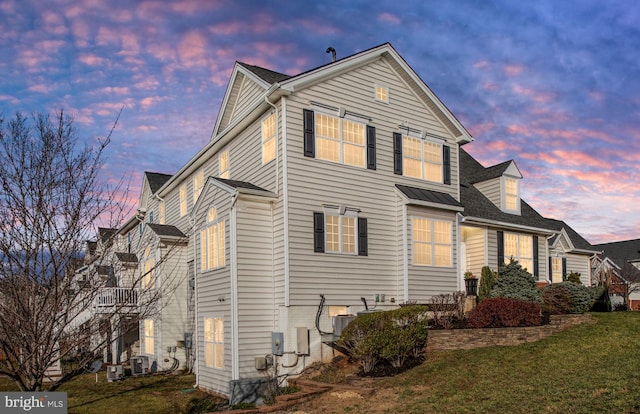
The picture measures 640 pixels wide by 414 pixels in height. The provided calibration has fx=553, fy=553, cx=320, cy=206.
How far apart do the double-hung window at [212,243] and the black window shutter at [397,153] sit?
668 centimetres

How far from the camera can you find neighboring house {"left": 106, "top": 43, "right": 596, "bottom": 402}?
17.1 meters

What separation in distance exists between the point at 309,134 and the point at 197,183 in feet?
29.8

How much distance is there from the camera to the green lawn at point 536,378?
34.0ft

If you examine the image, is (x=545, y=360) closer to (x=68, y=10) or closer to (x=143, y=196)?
(x=68, y=10)

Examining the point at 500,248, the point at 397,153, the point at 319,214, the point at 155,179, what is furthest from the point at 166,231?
the point at 500,248

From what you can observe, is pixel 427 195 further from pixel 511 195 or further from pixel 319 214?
pixel 511 195

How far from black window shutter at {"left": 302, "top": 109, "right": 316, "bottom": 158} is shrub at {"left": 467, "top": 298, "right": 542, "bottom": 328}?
23.8ft

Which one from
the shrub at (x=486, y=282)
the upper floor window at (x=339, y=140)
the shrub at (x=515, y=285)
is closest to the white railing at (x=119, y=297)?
the upper floor window at (x=339, y=140)

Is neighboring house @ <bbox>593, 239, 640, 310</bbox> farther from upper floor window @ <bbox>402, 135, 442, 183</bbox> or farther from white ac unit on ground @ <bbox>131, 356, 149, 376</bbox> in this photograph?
white ac unit on ground @ <bbox>131, 356, 149, 376</bbox>

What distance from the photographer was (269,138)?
18531mm

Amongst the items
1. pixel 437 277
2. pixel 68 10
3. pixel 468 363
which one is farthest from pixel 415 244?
pixel 68 10

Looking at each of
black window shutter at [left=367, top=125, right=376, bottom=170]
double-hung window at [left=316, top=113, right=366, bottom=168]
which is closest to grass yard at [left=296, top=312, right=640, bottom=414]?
black window shutter at [left=367, top=125, right=376, bottom=170]

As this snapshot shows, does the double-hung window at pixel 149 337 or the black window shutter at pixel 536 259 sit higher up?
the black window shutter at pixel 536 259

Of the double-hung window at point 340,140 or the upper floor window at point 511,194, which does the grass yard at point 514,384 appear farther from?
the upper floor window at point 511,194
